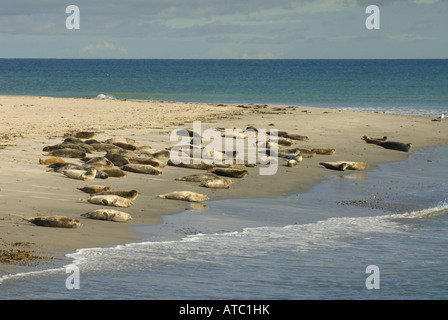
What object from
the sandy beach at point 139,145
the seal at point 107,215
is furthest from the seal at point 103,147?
the seal at point 107,215

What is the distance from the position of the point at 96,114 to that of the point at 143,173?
1221cm

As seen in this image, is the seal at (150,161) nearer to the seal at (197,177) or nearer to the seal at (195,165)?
the seal at (195,165)

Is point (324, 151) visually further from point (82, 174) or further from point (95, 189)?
point (95, 189)

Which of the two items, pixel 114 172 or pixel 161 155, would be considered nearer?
pixel 114 172

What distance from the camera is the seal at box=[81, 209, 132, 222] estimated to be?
980 centimetres

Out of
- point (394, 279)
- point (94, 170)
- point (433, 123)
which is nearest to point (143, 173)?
point (94, 170)

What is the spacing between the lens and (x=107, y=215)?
32.3 feet

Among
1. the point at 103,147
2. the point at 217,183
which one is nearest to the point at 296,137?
the point at 103,147

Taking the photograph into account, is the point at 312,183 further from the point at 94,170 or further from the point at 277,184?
the point at 94,170

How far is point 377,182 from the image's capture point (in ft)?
48.1

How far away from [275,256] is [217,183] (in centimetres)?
430
